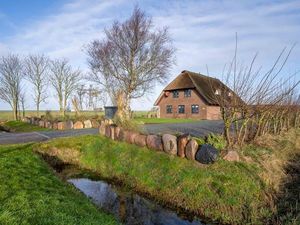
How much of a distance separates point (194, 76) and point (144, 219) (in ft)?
123

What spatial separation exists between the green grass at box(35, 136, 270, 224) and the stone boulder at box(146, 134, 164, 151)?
0.65 ft

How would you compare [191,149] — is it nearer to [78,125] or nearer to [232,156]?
[232,156]

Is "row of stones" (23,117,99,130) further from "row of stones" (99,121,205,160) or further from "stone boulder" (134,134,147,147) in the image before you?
"stone boulder" (134,134,147,147)

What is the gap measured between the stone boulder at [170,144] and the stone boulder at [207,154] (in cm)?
104

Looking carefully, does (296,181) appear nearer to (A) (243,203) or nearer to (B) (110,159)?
(A) (243,203)

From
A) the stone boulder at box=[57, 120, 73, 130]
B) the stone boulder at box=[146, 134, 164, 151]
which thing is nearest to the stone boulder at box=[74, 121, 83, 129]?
the stone boulder at box=[57, 120, 73, 130]

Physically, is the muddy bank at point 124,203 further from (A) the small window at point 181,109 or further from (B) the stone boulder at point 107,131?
(A) the small window at point 181,109

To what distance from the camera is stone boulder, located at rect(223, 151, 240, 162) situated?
884 cm

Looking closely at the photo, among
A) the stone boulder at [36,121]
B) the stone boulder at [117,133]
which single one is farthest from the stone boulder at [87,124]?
the stone boulder at [117,133]

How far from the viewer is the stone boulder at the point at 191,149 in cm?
931

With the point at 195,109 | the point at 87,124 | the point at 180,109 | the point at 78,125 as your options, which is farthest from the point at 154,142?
the point at 180,109

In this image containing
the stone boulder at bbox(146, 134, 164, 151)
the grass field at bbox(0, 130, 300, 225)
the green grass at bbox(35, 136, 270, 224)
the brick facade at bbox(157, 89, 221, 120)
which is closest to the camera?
the grass field at bbox(0, 130, 300, 225)

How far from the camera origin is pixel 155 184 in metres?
9.21

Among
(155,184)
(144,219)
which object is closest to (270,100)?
(155,184)
